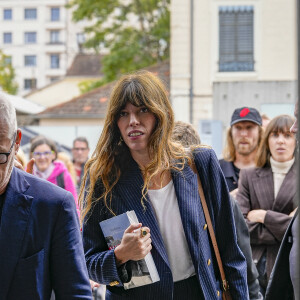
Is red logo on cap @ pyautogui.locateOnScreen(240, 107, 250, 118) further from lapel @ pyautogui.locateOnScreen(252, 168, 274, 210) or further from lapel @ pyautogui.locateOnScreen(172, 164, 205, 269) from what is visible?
lapel @ pyautogui.locateOnScreen(172, 164, 205, 269)

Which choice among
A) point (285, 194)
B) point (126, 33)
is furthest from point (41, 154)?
point (126, 33)

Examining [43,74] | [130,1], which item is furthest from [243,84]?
[43,74]

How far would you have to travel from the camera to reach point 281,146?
5082 millimetres

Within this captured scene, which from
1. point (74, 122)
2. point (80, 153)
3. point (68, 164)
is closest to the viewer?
point (68, 164)

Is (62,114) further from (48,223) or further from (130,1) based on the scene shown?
(48,223)

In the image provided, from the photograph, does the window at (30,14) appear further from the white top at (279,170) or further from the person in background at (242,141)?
the white top at (279,170)

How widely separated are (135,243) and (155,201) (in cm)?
31

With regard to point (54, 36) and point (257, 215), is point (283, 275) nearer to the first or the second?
point (257, 215)

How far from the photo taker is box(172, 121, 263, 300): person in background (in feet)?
12.9

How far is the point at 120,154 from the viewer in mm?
3342

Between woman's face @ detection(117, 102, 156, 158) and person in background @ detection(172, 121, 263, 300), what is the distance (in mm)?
667

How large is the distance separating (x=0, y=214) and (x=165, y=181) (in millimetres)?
1076

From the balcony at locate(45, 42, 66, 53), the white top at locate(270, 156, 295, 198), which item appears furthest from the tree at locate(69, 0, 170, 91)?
the balcony at locate(45, 42, 66, 53)

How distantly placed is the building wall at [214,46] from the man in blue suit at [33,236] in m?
18.0
